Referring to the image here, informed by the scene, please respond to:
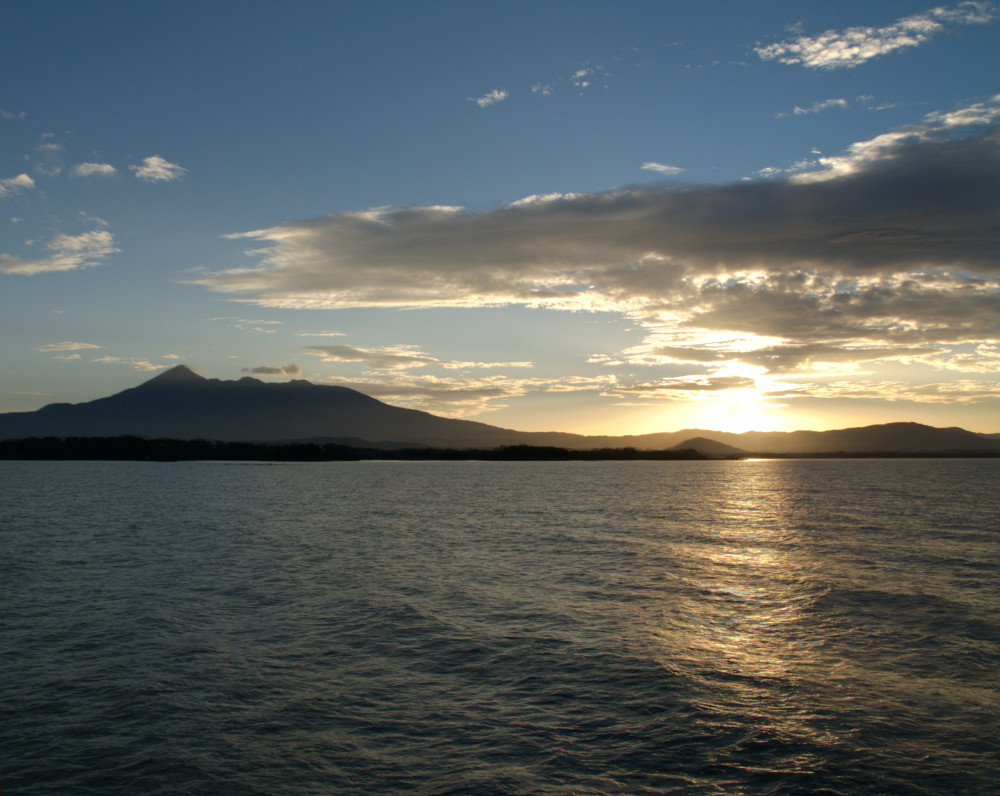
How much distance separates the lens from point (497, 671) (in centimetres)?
1892

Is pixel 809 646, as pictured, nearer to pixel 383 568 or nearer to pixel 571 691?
pixel 571 691

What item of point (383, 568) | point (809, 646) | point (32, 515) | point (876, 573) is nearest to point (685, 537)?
point (876, 573)

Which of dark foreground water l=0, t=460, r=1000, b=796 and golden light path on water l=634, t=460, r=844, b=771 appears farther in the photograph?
golden light path on water l=634, t=460, r=844, b=771

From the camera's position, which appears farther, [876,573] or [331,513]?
[331,513]

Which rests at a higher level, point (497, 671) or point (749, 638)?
point (497, 671)

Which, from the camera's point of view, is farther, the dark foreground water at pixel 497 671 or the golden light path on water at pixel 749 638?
the golden light path on water at pixel 749 638

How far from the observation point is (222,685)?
58.5 ft

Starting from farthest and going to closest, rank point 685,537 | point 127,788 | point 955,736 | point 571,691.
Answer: point 685,537 → point 571,691 → point 955,736 → point 127,788

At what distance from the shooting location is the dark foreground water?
44.2ft

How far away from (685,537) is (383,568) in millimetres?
26269

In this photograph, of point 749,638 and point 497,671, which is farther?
point 749,638

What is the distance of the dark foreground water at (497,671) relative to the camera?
13.5m

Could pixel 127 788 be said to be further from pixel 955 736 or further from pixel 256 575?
pixel 256 575

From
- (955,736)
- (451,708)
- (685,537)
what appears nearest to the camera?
(955,736)
